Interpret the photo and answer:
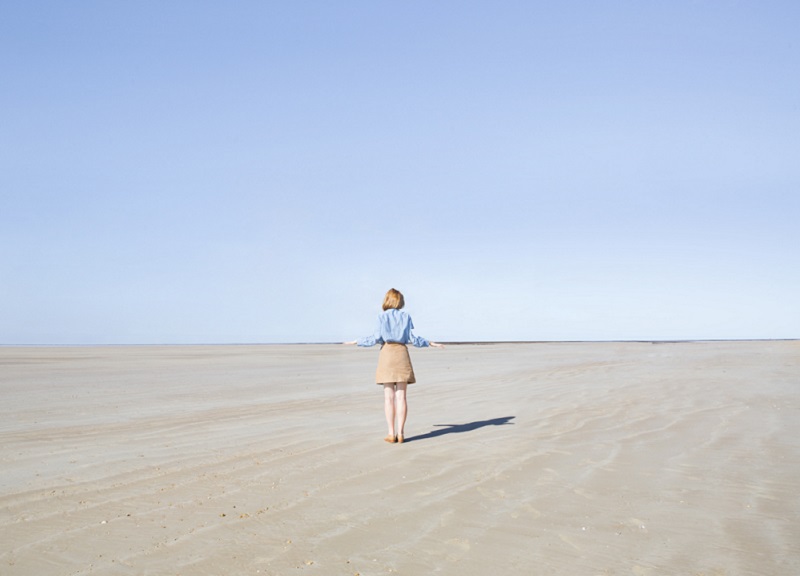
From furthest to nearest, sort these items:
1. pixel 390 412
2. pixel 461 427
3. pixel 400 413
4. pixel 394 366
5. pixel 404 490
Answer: pixel 461 427 → pixel 394 366 → pixel 390 412 → pixel 400 413 → pixel 404 490

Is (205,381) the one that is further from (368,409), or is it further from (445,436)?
(445,436)

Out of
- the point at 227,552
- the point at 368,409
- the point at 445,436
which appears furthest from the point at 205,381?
Answer: the point at 227,552

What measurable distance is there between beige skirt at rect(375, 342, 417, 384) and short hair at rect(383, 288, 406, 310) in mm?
468

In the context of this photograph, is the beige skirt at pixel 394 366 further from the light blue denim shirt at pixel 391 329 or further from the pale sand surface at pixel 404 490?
the pale sand surface at pixel 404 490

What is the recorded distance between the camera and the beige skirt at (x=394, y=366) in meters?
8.57

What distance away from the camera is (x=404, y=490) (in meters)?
5.80

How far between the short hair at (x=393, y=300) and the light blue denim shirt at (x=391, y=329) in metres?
0.06

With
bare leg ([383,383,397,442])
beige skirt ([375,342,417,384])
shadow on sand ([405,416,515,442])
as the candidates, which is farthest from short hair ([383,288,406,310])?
shadow on sand ([405,416,515,442])

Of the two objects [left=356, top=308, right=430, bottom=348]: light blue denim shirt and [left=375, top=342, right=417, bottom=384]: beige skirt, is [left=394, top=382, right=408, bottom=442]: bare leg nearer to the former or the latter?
[left=375, top=342, right=417, bottom=384]: beige skirt

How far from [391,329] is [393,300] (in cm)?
37

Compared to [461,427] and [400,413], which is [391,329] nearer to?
[400,413]

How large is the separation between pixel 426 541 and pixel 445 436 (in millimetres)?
4453

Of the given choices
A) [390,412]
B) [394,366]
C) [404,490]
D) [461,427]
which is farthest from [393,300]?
[404,490]

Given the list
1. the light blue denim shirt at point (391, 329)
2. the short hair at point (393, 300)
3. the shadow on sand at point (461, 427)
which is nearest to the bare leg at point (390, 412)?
the shadow on sand at point (461, 427)
